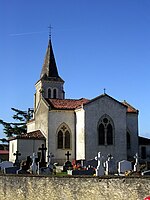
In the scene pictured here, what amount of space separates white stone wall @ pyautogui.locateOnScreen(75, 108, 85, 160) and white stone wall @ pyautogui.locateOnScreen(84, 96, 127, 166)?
409 mm

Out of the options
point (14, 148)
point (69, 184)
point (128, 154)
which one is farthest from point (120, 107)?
point (69, 184)

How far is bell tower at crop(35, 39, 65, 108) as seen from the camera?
60219mm

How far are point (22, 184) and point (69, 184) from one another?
523cm

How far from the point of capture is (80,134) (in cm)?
4469

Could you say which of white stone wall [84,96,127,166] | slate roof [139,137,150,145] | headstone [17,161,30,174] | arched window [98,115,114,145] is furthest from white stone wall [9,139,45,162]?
slate roof [139,137,150,145]

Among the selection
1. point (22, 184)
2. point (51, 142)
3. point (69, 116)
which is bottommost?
point (22, 184)

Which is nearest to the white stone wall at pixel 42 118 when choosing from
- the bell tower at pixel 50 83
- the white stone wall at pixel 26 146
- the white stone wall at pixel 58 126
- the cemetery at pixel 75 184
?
the white stone wall at pixel 58 126

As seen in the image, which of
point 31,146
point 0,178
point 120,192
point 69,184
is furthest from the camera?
point 31,146

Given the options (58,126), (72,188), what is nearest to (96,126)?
(58,126)

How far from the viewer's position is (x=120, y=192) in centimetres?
1970

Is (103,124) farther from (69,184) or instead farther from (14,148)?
(69,184)

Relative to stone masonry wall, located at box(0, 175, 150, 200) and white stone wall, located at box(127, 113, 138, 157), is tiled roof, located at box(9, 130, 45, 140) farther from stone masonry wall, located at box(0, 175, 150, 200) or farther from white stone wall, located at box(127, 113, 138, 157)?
stone masonry wall, located at box(0, 175, 150, 200)

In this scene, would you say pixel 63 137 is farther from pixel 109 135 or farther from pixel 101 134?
pixel 109 135

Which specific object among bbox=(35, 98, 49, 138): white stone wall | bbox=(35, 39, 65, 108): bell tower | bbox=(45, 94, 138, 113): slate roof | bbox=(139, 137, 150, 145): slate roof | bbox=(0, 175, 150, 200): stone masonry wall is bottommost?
bbox=(0, 175, 150, 200): stone masonry wall
